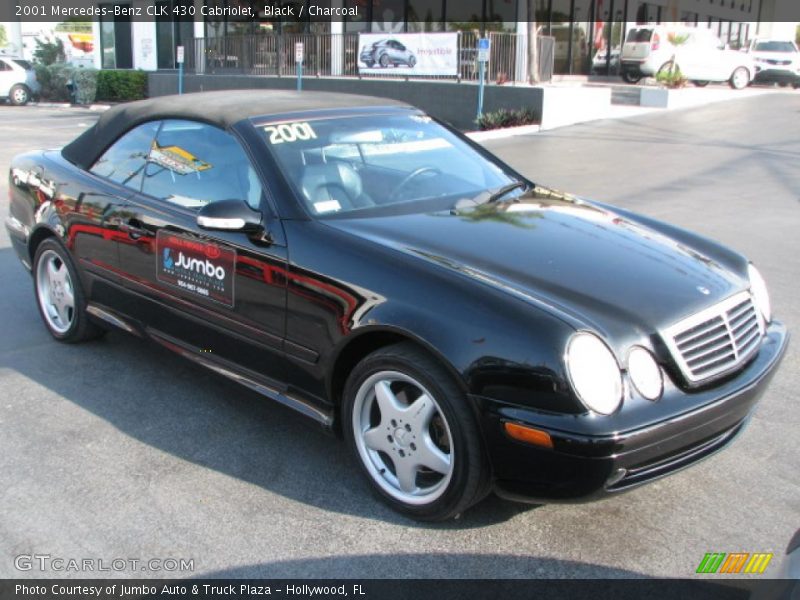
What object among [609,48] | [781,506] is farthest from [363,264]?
[609,48]

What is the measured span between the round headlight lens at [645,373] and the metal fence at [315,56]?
17118 mm

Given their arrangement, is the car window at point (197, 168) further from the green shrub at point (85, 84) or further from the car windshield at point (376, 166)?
the green shrub at point (85, 84)

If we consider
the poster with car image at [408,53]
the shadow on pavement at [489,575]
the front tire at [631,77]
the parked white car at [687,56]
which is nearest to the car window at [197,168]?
the shadow on pavement at [489,575]

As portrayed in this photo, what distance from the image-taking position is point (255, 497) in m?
3.44

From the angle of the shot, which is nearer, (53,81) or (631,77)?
(631,77)

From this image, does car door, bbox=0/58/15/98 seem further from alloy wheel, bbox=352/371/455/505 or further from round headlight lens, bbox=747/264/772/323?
round headlight lens, bbox=747/264/772/323

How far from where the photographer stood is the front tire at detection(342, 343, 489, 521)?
2.98 metres

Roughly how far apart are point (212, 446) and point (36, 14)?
41579 mm

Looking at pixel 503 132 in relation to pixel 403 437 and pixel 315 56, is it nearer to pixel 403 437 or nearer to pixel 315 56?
pixel 315 56

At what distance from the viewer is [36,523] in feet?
10.6

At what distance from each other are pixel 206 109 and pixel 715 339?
270cm

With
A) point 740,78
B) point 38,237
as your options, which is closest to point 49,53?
point 740,78

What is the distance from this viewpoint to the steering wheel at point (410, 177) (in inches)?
159

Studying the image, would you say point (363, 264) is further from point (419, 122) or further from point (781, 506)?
point (781, 506)
